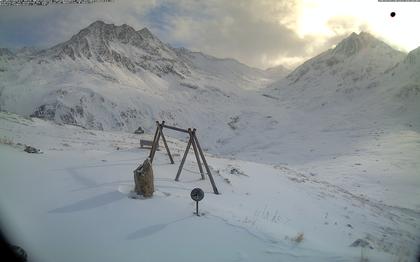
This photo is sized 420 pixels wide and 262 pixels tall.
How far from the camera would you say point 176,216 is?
10.4 metres

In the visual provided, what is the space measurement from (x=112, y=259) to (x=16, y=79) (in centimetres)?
10330

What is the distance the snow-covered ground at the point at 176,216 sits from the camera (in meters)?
8.51

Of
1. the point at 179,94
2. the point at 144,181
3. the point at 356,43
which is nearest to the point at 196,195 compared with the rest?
the point at 144,181

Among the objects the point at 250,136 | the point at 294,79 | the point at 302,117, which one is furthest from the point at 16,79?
the point at 294,79

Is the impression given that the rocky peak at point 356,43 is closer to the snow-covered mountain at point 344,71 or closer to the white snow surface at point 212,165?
the snow-covered mountain at point 344,71

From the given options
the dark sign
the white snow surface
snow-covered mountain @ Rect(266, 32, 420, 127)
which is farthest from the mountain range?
the dark sign

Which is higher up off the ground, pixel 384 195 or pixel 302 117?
pixel 302 117

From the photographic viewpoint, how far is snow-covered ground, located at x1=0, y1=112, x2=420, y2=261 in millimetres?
8508

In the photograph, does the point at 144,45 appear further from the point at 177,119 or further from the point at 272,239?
the point at 272,239

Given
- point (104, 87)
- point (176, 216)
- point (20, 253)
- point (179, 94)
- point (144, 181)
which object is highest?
point (179, 94)

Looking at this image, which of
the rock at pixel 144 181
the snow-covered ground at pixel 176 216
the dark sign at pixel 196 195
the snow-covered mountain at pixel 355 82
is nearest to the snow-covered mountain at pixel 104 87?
the snow-covered mountain at pixel 355 82

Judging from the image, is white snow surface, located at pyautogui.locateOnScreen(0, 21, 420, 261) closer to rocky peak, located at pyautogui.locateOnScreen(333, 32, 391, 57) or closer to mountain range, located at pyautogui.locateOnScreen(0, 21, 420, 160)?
mountain range, located at pyautogui.locateOnScreen(0, 21, 420, 160)

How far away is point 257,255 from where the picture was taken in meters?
8.57

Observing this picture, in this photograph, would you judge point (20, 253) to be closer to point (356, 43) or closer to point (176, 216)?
point (176, 216)
